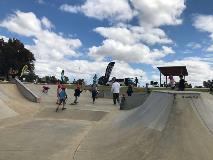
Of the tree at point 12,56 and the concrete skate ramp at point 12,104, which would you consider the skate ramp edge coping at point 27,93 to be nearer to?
the concrete skate ramp at point 12,104

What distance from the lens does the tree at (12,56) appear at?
63.2 m

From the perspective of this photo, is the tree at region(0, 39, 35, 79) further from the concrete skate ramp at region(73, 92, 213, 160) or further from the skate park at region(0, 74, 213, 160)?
the concrete skate ramp at region(73, 92, 213, 160)

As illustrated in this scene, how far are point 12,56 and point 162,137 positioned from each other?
187 ft

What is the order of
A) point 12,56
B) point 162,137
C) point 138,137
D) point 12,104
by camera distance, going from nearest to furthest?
point 162,137 → point 138,137 → point 12,104 → point 12,56

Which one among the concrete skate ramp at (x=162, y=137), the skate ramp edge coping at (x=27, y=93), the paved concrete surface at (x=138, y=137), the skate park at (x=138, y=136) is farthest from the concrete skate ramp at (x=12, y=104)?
the concrete skate ramp at (x=162, y=137)

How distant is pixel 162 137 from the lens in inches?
370

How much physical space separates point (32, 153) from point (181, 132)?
4085 mm

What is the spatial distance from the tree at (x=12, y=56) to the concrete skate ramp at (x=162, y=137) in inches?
2099

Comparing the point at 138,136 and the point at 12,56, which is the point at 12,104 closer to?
the point at 138,136

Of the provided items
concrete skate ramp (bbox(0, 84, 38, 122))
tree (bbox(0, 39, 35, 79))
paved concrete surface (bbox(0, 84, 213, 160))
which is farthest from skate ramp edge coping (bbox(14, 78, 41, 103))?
tree (bbox(0, 39, 35, 79))

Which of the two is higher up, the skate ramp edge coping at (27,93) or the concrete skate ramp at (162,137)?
the skate ramp edge coping at (27,93)

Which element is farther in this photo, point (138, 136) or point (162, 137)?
point (138, 136)

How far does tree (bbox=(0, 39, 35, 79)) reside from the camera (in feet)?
207

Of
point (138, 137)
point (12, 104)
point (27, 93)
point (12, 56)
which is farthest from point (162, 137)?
point (12, 56)
